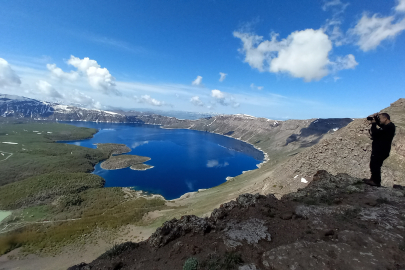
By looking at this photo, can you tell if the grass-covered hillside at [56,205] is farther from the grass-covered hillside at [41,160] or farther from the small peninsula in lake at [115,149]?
the small peninsula in lake at [115,149]

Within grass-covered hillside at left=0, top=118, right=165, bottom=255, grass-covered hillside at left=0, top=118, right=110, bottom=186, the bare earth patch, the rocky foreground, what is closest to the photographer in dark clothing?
the rocky foreground

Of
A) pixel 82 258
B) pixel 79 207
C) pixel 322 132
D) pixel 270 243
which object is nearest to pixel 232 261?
pixel 270 243

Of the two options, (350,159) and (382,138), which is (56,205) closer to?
(382,138)

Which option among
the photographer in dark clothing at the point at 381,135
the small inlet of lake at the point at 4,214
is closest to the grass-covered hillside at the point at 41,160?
the small inlet of lake at the point at 4,214

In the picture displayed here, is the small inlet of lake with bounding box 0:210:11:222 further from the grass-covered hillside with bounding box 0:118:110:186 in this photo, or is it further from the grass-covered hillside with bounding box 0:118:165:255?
the grass-covered hillside with bounding box 0:118:110:186

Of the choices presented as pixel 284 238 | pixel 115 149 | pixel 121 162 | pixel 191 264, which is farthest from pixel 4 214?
pixel 115 149
